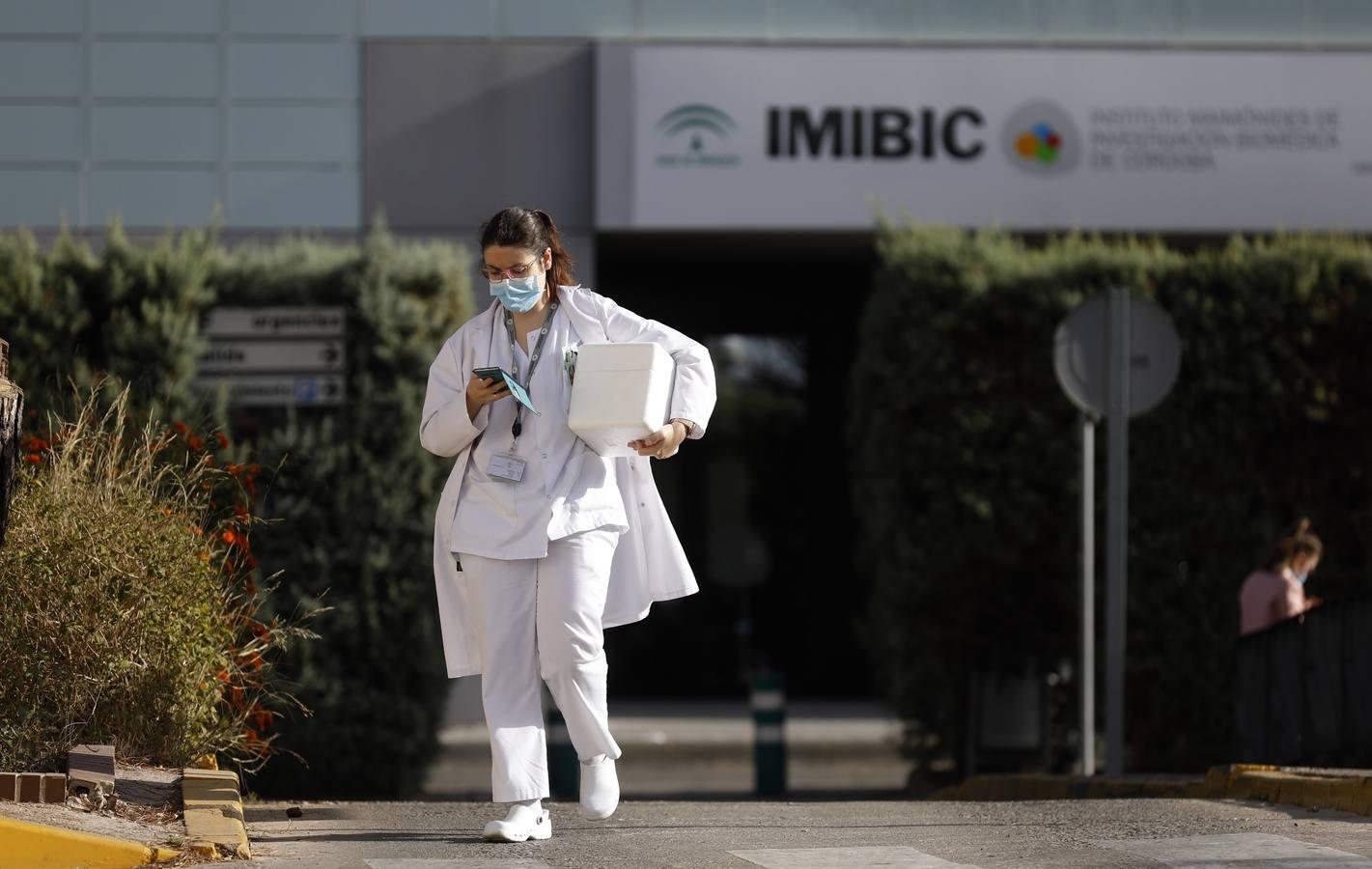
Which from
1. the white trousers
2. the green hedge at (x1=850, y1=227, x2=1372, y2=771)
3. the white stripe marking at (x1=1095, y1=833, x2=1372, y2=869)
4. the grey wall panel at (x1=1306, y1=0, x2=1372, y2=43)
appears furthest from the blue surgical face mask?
the grey wall panel at (x1=1306, y1=0, x2=1372, y2=43)

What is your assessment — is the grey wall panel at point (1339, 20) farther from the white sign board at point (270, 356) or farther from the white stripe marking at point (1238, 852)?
the white stripe marking at point (1238, 852)

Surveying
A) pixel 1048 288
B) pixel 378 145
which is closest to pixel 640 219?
pixel 378 145

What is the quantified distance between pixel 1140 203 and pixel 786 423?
162 inches

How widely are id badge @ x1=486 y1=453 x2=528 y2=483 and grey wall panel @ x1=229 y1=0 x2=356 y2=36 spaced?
10887 millimetres

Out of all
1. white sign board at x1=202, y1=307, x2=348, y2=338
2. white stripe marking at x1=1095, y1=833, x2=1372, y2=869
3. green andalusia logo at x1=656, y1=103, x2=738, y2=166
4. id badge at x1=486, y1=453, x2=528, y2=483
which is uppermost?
green andalusia logo at x1=656, y1=103, x2=738, y2=166

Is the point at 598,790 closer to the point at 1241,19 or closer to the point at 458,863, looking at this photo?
the point at 458,863

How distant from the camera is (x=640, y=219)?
1540cm

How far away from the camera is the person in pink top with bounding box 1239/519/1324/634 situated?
1042 centimetres

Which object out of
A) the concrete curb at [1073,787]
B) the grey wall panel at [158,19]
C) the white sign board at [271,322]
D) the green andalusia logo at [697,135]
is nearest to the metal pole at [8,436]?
the concrete curb at [1073,787]

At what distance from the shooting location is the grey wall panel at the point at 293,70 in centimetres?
1568

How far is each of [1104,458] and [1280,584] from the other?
1.81 m

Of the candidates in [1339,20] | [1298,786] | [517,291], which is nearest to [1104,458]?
[1298,786]

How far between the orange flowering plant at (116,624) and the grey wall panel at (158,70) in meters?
9.61

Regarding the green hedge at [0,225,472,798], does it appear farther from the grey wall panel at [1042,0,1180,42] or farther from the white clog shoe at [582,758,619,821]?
the grey wall panel at [1042,0,1180,42]
